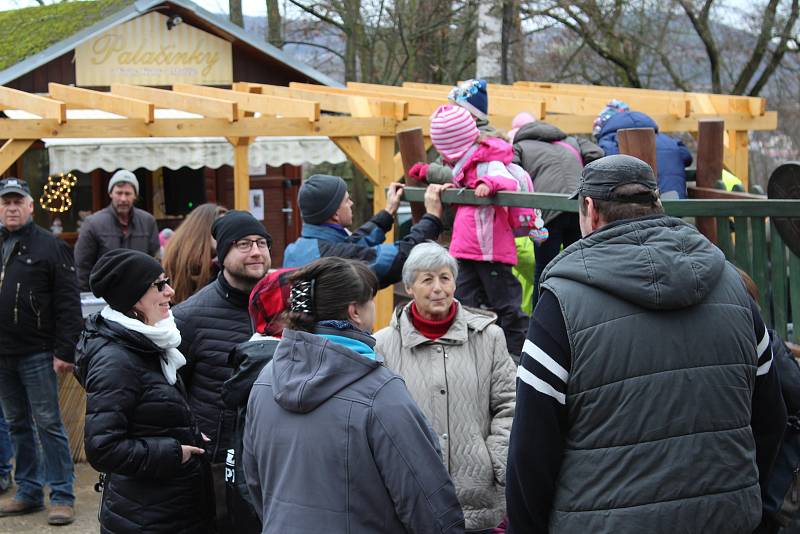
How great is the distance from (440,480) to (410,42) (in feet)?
65.0

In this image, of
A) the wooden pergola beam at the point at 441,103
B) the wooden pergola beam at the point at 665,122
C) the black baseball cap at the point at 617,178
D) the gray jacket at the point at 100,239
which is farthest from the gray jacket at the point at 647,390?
the wooden pergola beam at the point at 441,103

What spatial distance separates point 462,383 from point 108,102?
272 inches

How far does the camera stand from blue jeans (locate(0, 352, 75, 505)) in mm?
6238

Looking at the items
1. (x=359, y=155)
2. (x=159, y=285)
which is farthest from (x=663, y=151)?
(x=159, y=285)

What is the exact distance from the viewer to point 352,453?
8.93 feet

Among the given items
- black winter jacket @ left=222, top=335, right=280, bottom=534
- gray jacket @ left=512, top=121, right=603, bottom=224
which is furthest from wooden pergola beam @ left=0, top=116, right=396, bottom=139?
black winter jacket @ left=222, top=335, right=280, bottom=534

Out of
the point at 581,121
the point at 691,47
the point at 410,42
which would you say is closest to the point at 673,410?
the point at 581,121

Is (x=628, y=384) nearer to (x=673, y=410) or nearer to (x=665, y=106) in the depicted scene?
(x=673, y=410)

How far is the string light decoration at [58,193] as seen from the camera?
1498cm

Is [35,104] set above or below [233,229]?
above

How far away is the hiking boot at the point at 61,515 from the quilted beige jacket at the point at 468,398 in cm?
292

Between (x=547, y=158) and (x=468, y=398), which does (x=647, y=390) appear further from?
(x=547, y=158)

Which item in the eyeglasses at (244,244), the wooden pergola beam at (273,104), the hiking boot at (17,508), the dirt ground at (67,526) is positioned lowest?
the dirt ground at (67,526)

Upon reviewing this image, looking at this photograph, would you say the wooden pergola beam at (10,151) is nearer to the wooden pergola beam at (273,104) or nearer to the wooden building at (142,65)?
the wooden pergola beam at (273,104)
